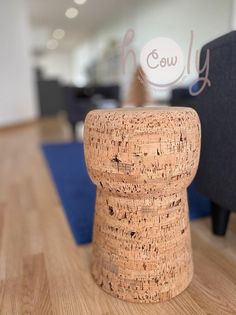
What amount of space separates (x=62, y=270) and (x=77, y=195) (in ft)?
1.99

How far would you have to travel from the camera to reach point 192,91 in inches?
38.8

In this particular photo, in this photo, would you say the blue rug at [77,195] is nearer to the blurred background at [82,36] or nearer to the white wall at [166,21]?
the white wall at [166,21]

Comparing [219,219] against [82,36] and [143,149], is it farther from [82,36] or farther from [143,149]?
[82,36]

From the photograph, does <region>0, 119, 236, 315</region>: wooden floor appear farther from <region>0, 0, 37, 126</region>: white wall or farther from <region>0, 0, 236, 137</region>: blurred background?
<region>0, 0, 37, 126</region>: white wall

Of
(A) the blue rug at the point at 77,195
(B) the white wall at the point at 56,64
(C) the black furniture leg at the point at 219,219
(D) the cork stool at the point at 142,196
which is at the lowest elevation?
(A) the blue rug at the point at 77,195

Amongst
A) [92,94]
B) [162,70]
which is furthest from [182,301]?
[92,94]

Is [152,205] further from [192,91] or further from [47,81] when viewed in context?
[47,81]

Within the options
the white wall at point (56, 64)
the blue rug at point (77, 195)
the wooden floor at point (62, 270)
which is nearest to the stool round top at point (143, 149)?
the wooden floor at point (62, 270)

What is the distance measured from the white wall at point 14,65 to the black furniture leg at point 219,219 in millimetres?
3717

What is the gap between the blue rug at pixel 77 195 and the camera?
3.67ft

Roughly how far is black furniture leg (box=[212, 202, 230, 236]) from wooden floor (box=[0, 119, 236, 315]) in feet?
0.10

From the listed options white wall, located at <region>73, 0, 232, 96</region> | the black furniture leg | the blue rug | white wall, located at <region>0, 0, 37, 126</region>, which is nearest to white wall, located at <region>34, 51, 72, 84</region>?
white wall, located at <region>73, 0, 232, 96</region>

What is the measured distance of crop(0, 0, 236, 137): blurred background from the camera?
9.35 feet

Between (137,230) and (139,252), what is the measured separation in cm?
6
